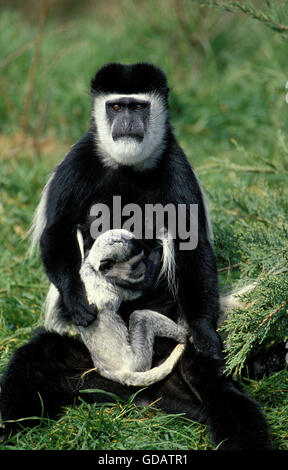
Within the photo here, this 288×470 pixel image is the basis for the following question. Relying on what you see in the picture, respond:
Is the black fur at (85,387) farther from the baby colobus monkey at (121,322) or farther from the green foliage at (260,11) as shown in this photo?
the green foliage at (260,11)

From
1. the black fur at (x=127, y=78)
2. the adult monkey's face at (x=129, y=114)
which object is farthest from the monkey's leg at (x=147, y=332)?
the black fur at (x=127, y=78)

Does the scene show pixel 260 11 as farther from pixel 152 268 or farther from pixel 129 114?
pixel 152 268

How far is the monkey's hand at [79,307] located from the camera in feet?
9.27

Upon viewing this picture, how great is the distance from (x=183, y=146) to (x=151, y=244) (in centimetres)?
245

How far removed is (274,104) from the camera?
214 inches

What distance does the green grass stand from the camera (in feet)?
8.70

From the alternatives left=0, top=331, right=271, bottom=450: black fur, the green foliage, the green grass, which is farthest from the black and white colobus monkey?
the green foliage

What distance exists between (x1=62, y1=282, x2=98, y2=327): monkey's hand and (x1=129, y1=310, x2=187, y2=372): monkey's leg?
0.61 feet

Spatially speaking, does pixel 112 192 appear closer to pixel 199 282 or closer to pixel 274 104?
pixel 199 282

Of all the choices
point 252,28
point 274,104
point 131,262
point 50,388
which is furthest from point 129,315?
point 252,28

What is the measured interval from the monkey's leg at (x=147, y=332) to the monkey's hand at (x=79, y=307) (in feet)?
0.61

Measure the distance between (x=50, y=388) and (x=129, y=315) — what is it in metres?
0.51

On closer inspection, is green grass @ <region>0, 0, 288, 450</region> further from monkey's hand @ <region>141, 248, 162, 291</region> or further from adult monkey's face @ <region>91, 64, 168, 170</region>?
adult monkey's face @ <region>91, 64, 168, 170</region>
